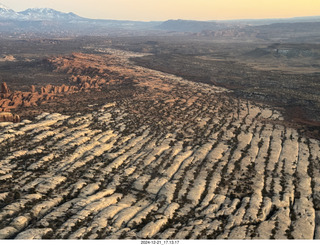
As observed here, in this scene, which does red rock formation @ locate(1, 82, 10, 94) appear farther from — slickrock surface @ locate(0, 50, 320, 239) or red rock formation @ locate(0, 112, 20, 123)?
slickrock surface @ locate(0, 50, 320, 239)

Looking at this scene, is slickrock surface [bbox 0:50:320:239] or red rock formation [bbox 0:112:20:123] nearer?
slickrock surface [bbox 0:50:320:239]

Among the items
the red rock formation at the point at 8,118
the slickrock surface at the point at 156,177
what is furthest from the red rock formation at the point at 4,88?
the slickrock surface at the point at 156,177

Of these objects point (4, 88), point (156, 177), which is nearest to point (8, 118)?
point (4, 88)

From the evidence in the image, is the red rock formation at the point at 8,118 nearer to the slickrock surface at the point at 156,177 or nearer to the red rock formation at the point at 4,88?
the slickrock surface at the point at 156,177

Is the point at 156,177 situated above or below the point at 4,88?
below

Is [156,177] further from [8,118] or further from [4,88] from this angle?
[4,88]

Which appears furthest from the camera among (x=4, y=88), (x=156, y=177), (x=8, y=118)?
(x=4, y=88)

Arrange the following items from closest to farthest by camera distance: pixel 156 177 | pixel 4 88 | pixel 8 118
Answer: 1. pixel 156 177
2. pixel 8 118
3. pixel 4 88

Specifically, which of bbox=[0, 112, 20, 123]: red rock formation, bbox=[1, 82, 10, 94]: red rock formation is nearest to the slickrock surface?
bbox=[0, 112, 20, 123]: red rock formation

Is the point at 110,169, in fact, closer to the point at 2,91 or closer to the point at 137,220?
the point at 137,220
